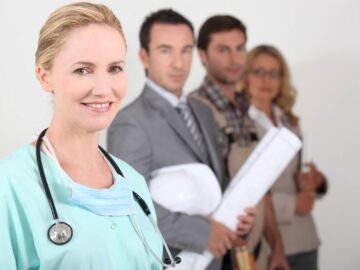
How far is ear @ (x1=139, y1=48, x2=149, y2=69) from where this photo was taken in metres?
1.92

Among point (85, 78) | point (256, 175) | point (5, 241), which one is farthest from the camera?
point (256, 175)

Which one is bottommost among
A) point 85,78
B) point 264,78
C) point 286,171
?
point 286,171

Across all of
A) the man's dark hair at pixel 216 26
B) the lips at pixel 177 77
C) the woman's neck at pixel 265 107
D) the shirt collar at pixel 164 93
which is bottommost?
the woman's neck at pixel 265 107

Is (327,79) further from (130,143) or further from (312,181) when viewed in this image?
(130,143)

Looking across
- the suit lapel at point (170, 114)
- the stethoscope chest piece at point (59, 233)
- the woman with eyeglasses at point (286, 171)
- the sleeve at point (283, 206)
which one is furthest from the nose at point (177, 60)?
the stethoscope chest piece at point (59, 233)

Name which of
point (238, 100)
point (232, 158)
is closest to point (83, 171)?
point (232, 158)

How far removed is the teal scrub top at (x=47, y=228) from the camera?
43.3 inches

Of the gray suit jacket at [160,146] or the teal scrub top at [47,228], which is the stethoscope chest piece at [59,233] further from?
the gray suit jacket at [160,146]

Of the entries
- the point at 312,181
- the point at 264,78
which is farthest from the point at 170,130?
the point at 312,181

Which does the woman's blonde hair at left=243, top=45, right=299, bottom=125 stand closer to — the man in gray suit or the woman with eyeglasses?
the woman with eyeglasses

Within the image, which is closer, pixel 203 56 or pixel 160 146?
pixel 160 146

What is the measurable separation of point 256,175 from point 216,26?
57 cm

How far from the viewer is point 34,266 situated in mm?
1115

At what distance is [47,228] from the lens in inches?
44.1
